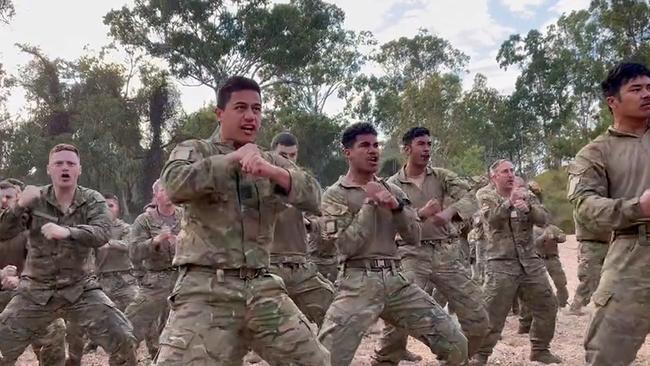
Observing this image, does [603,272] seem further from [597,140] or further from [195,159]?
[195,159]

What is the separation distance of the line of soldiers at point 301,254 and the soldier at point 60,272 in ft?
0.05

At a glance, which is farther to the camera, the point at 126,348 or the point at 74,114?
the point at 74,114

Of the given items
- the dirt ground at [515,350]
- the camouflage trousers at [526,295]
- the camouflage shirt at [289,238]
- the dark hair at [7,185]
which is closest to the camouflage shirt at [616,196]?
the camouflage shirt at [289,238]

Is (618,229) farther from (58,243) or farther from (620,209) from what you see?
(58,243)

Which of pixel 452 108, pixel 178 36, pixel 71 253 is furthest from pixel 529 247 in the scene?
pixel 452 108

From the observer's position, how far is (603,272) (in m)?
4.80

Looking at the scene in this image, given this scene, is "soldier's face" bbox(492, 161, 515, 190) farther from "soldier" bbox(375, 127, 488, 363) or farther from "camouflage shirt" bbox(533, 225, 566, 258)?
"camouflage shirt" bbox(533, 225, 566, 258)

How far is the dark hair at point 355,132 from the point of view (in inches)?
260

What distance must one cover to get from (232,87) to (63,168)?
2.67 m

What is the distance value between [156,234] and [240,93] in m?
4.93

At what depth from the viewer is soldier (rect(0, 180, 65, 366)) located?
6.28 metres

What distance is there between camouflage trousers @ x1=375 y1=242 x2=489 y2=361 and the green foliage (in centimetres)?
2660

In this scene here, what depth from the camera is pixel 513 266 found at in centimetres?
859

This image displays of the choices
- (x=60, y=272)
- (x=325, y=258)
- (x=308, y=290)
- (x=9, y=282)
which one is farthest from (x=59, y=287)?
(x=325, y=258)
